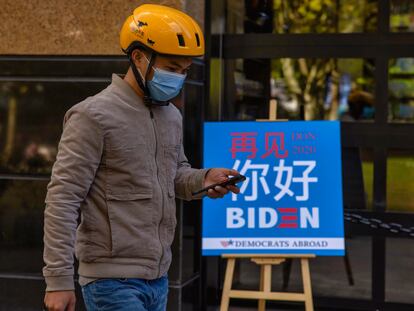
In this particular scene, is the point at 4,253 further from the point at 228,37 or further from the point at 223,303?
the point at 228,37

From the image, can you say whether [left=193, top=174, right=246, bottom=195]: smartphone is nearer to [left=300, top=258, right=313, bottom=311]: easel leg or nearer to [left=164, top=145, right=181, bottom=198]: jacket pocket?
[left=164, top=145, right=181, bottom=198]: jacket pocket

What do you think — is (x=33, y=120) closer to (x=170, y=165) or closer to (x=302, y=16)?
(x=302, y=16)

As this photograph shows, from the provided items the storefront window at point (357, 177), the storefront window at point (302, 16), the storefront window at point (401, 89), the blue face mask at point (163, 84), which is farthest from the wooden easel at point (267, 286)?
the blue face mask at point (163, 84)

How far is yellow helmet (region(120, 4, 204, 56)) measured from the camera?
305 cm

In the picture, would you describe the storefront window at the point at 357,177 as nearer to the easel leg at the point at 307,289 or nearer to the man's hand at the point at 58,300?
the easel leg at the point at 307,289

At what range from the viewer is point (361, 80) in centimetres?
586

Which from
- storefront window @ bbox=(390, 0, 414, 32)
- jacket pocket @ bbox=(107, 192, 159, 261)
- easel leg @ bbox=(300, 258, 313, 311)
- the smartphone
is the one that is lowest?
easel leg @ bbox=(300, 258, 313, 311)

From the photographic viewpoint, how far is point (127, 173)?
3062 millimetres

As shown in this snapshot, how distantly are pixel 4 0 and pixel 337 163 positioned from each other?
248cm

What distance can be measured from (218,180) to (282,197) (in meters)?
1.96

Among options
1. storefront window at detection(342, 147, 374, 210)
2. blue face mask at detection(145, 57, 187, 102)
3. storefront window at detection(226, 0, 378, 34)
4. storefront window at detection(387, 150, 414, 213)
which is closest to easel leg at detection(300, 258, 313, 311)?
storefront window at detection(342, 147, 374, 210)

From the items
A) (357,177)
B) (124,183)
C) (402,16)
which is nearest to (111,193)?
(124,183)

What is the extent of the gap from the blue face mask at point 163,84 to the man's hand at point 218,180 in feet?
1.19

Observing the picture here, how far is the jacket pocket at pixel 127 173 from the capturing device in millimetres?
3039
